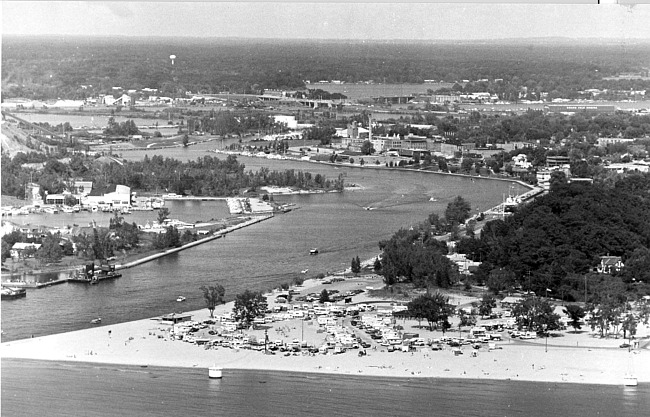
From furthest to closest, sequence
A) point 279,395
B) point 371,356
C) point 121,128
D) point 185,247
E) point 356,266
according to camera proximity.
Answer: point 121,128 < point 185,247 < point 356,266 < point 371,356 < point 279,395

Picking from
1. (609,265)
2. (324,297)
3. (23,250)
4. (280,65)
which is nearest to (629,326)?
(609,265)

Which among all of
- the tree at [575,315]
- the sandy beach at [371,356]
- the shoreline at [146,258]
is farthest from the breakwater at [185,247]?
the tree at [575,315]

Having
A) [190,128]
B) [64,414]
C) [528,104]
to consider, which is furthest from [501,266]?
[64,414]

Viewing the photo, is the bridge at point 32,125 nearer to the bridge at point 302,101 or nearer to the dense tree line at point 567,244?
the bridge at point 302,101

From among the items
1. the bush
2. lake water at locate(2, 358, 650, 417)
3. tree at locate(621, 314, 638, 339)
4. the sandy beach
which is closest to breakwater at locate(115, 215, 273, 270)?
the bush

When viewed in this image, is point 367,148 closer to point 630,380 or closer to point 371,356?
point 371,356
